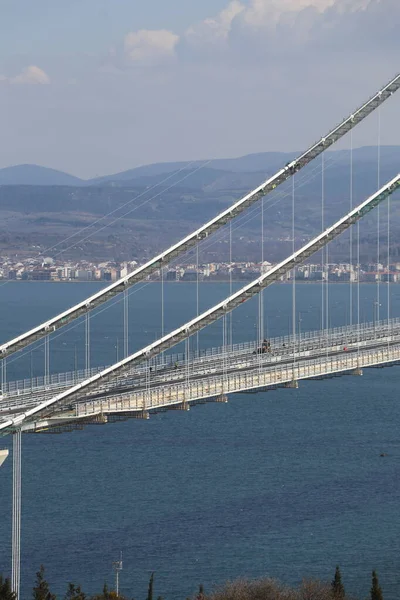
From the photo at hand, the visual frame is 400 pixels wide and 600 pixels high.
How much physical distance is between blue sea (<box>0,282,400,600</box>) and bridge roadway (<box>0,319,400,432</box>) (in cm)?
265

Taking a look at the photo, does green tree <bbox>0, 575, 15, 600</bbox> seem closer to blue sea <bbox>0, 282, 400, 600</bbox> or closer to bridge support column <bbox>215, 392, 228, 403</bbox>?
blue sea <bbox>0, 282, 400, 600</bbox>

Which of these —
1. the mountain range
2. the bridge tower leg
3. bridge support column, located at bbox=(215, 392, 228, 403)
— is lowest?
the bridge tower leg

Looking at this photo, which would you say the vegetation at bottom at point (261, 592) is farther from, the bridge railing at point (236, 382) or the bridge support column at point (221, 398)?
the bridge support column at point (221, 398)

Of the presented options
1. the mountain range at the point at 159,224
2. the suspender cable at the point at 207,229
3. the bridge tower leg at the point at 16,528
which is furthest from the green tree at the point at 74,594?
the mountain range at the point at 159,224

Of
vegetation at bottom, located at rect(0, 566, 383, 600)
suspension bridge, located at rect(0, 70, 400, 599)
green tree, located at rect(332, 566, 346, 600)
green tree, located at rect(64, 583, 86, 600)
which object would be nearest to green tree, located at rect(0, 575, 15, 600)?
vegetation at bottom, located at rect(0, 566, 383, 600)

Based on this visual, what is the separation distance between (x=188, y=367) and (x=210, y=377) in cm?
56

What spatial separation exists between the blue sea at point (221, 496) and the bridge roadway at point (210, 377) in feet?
8.70

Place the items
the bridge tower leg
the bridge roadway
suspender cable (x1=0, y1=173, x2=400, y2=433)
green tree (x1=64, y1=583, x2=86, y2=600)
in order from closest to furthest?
green tree (x1=64, y1=583, x2=86, y2=600), the bridge tower leg, suspender cable (x1=0, y1=173, x2=400, y2=433), the bridge roadway

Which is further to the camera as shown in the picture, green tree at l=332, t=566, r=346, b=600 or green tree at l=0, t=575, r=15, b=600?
green tree at l=332, t=566, r=346, b=600

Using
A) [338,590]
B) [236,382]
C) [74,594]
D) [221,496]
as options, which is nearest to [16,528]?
[74,594]

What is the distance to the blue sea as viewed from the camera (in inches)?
1002

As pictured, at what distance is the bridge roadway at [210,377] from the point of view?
2473cm

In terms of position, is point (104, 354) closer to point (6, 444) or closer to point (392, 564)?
point (6, 444)

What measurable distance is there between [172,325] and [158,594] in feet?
160
